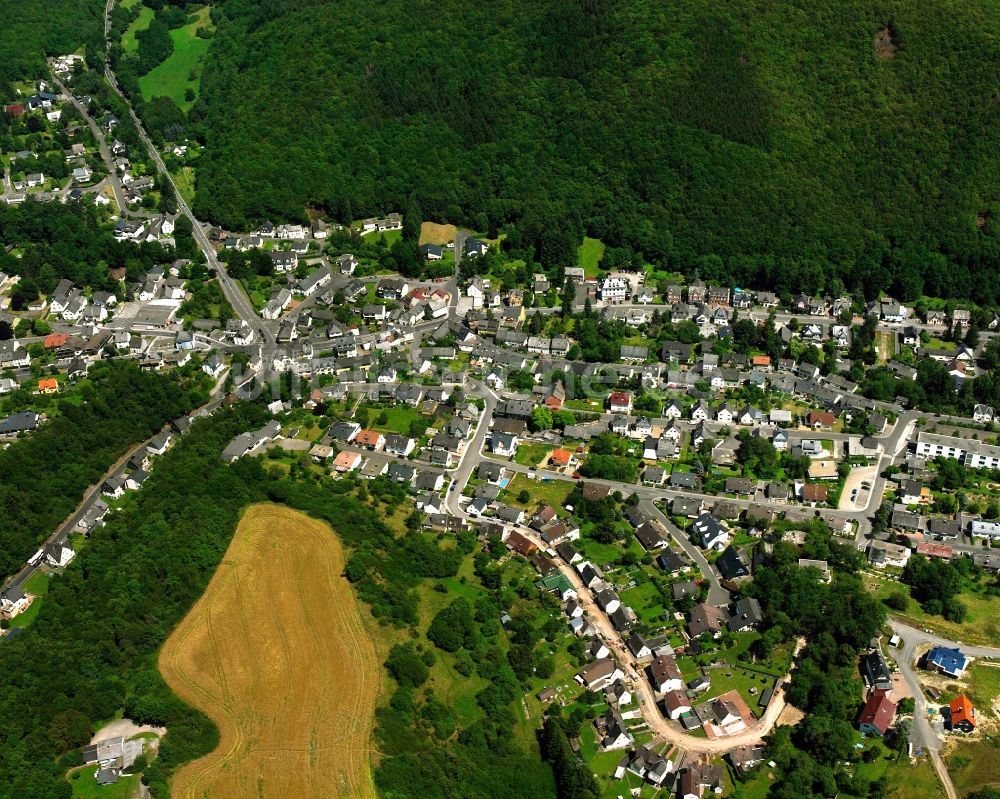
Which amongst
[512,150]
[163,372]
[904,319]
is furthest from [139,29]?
[904,319]

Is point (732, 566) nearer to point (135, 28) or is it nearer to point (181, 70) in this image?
point (181, 70)

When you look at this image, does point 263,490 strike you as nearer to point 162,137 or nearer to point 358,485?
point 358,485

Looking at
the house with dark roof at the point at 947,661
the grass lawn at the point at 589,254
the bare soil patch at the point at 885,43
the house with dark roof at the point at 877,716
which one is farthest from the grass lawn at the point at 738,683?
the bare soil patch at the point at 885,43

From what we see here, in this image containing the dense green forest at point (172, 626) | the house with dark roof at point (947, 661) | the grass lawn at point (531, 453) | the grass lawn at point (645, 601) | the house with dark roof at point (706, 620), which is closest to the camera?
the dense green forest at point (172, 626)

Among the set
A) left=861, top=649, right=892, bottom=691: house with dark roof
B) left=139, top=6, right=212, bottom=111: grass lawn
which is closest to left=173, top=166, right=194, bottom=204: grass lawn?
left=139, top=6, right=212, bottom=111: grass lawn

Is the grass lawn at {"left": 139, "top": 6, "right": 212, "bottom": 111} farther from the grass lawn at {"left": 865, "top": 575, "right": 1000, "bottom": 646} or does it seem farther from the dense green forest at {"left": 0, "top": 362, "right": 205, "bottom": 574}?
the grass lawn at {"left": 865, "top": 575, "right": 1000, "bottom": 646}

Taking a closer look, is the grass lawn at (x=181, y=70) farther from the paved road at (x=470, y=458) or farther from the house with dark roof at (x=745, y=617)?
the house with dark roof at (x=745, y=617)
